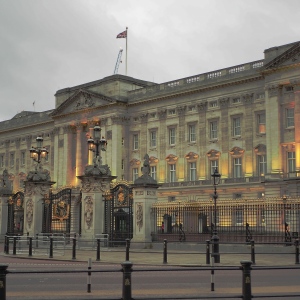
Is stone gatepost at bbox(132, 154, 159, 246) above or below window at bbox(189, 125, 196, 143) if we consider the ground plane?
below

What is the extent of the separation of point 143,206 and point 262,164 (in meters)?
35.9

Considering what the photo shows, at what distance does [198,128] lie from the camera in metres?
75.2

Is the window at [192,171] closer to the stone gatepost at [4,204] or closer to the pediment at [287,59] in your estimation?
the pediment at [287,59]

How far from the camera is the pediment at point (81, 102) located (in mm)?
84500

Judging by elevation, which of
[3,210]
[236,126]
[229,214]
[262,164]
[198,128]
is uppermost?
[198,128]

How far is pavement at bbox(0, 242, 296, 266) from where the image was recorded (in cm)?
2686

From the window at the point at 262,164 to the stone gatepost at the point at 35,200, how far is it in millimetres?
33199

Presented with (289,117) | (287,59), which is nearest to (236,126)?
(289,117)

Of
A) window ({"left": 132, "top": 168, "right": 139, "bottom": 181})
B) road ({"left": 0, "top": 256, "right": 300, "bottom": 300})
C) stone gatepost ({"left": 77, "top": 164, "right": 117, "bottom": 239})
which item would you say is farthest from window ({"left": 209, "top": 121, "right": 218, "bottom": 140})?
road ({"left": 0, "top": 256, "right": 300, "bottom": 300})

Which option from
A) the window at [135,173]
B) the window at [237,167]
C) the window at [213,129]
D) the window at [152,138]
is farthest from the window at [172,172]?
the window at [237,167]

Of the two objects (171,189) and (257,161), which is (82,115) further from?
(257,161)

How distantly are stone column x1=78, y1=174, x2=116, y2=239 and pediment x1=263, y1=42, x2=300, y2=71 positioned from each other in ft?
107

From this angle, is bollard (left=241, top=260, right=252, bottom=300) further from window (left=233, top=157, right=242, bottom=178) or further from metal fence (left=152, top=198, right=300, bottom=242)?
window (left=233, top=157, right=242, bottom=178)

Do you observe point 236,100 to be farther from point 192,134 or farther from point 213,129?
point 192,134
